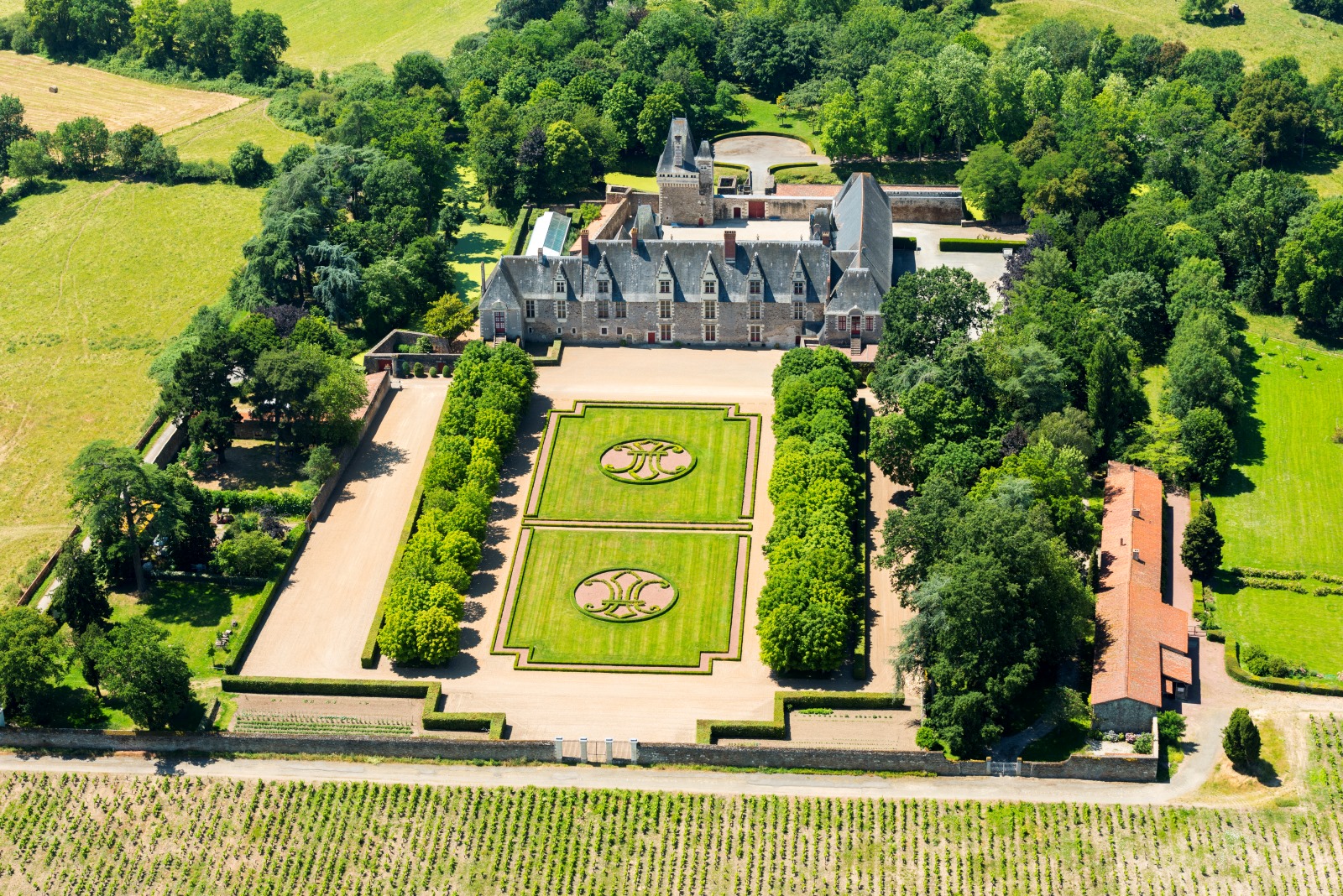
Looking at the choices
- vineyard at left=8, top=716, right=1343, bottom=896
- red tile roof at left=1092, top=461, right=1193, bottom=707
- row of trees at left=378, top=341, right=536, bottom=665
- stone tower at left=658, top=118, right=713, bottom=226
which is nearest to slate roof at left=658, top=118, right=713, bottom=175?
stone tower at left=658, top=118, right=713, bottom=226

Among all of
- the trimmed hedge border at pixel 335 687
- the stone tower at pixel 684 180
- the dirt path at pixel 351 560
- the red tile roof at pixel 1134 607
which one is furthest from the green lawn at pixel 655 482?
the stone tower at pixel 684 180

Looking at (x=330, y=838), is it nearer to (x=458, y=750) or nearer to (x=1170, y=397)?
(x=458, y=750)

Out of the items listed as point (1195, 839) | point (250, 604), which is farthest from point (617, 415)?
point (1195, 839)

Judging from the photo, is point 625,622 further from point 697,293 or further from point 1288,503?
point 1288,503

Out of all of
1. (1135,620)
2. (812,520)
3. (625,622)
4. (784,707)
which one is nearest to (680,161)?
(812,520)

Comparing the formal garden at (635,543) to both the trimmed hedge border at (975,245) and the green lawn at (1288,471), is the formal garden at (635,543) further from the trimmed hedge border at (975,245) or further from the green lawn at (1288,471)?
the trimmed hedge border at (975,245)

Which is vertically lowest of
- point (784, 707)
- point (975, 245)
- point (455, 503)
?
point (975, 245)
